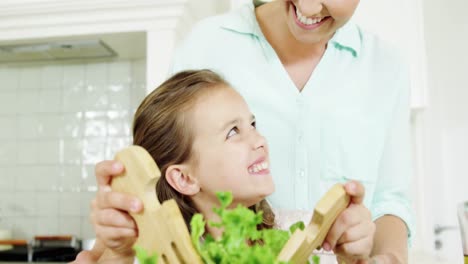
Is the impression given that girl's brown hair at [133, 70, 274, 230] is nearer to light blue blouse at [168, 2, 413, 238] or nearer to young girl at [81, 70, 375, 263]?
young girl at [81, 70, 375, 263]

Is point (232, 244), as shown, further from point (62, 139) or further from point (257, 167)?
point (62, 139)

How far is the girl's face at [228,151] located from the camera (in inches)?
31.7

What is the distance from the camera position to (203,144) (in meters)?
0.86

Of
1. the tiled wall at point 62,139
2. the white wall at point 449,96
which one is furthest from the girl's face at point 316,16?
the white wall at point 449,96

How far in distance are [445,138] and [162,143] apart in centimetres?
237

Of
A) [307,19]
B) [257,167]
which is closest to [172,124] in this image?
[257,167]

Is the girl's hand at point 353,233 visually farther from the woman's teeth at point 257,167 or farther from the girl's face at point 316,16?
the girl's face at point 316,16

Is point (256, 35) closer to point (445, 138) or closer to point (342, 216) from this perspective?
point (342, 216)

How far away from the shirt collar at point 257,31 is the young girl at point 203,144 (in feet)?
0.49

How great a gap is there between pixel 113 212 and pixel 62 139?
6.06 ft

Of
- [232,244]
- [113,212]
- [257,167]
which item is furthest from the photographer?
[257,167]

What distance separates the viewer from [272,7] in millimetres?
1082

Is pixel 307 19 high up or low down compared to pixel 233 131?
up

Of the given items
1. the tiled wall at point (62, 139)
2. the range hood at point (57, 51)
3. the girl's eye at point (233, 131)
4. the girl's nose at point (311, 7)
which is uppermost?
the girl's nose at point (311, 7)
